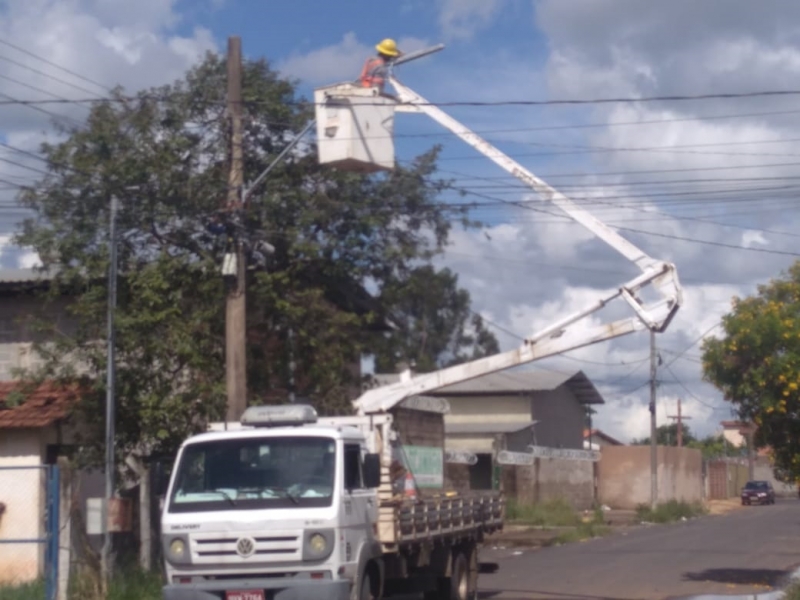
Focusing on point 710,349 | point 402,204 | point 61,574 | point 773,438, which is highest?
point 402,204

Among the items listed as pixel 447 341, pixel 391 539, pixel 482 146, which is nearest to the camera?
pixel 391 539

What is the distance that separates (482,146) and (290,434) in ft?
24.2

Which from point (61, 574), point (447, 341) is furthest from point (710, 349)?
point (447, 341)

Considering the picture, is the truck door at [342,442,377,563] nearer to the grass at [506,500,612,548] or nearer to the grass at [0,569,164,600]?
the grass at [0,569,164,600]

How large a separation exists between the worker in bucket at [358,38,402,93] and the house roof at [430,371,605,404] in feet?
90.2

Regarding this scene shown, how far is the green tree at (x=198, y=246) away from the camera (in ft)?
66.1

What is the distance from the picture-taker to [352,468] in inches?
552

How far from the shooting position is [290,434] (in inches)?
543

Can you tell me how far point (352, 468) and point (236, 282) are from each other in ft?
17.0

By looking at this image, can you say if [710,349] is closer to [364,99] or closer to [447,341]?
[364,99]

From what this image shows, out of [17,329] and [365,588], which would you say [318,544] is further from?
[17,329]

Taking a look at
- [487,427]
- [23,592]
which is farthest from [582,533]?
[23,592]

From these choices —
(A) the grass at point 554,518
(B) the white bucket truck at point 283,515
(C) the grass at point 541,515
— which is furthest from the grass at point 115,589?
(C) the grass at point 541,515

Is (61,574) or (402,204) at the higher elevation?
(402,204)
